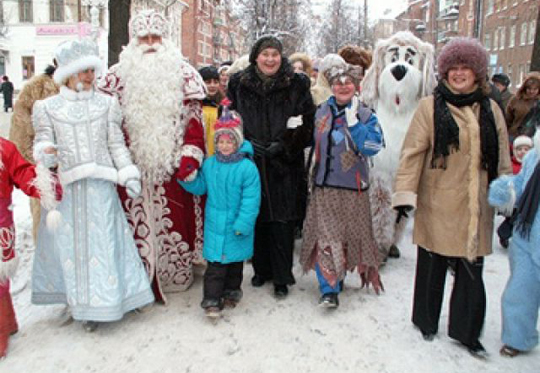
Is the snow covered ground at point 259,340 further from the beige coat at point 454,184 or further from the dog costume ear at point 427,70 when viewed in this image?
the dog costume ear at point 427,70

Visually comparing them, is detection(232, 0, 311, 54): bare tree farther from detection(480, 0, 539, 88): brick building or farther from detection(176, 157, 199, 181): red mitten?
detection(480, 0, 539, 88): brick building

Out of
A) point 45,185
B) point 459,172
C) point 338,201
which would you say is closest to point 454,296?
point 459,172

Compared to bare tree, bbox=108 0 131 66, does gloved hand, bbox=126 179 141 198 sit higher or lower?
lower

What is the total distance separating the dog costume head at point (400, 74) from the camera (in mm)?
4340

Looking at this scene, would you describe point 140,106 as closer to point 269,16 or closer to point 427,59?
point 427,59

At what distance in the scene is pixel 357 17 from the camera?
28.5 m

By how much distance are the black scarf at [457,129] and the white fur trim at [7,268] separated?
279 cm

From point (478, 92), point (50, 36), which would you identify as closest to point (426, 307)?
point (478, 92)

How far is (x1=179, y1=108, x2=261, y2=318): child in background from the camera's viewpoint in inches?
136

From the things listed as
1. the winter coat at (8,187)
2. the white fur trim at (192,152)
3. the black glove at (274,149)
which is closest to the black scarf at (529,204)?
the black glove at (274,149)

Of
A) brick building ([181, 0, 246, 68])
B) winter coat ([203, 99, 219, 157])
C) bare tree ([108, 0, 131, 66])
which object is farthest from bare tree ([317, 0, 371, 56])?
winter coat ([203, 99, 219, 157])

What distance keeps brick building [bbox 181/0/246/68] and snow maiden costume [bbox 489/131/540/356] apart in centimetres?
4255

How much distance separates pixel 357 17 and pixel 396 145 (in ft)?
86.3

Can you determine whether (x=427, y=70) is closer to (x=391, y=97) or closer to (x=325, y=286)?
(x=391, y=97)
